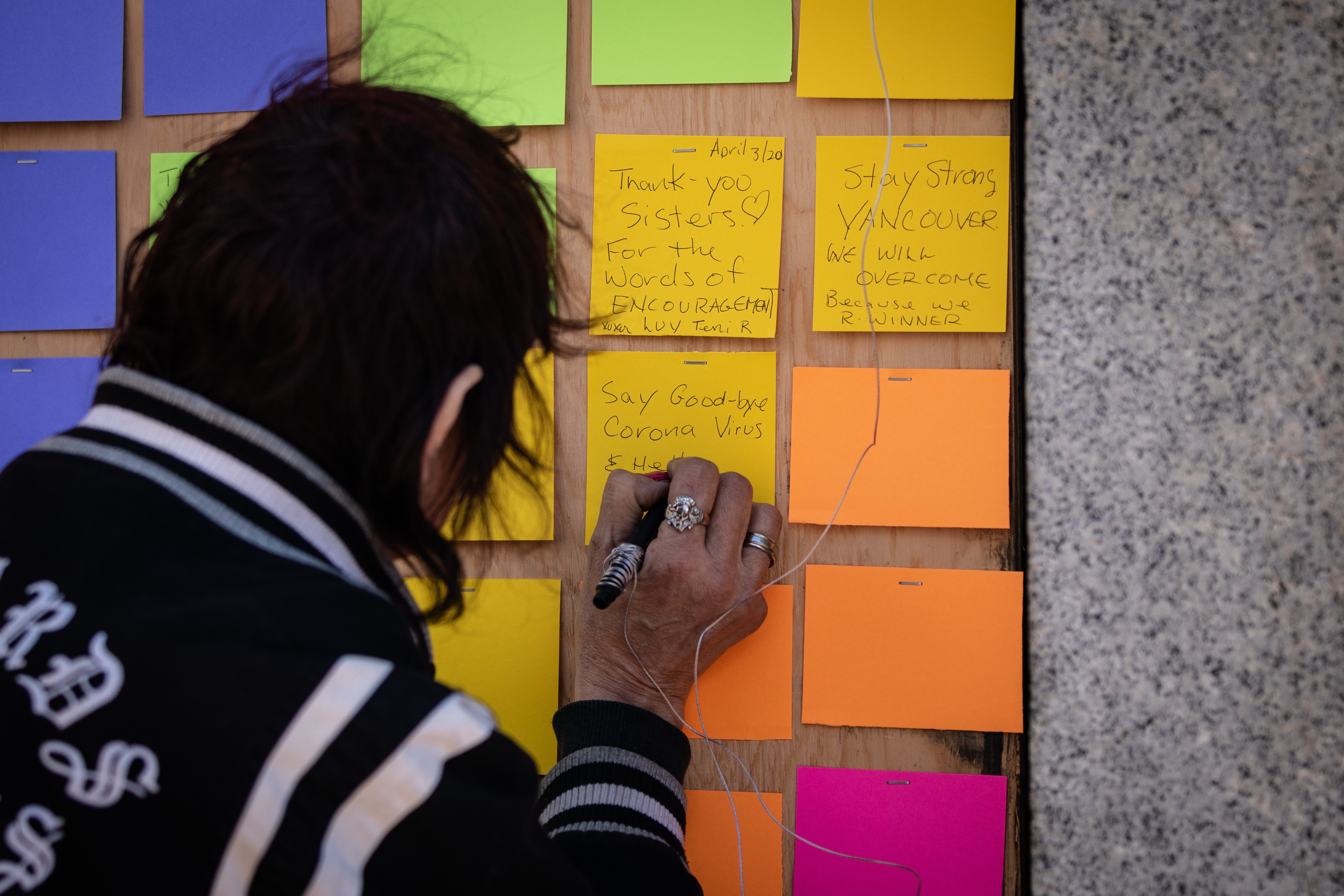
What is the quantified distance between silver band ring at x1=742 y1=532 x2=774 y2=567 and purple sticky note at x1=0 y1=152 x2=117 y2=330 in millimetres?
736

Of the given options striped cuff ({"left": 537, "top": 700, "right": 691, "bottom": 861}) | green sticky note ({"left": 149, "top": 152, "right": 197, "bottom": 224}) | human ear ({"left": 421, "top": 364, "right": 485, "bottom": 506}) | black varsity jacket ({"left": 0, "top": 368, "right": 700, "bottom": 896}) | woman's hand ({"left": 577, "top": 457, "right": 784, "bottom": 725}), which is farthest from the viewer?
green sticky note ({"left": 149, "top": 152, "right": 197, "bottom": 224})

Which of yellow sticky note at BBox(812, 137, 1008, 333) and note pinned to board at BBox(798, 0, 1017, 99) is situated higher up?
note pinned to board at BBox(798, 0, 1017, 99)

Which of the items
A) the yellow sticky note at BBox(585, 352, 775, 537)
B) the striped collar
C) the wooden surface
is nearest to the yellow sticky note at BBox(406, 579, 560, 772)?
the wooden surface

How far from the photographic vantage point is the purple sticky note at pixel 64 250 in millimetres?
829

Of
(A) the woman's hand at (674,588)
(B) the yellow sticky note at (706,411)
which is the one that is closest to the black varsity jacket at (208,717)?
(A) the woman's hand at (674,588)

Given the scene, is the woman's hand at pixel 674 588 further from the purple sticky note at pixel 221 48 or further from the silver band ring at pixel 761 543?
the purple sticky note at pixel 221 48

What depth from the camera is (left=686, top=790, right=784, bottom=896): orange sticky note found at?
0.78 m

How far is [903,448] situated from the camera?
78cm

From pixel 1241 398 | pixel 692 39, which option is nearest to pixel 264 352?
pixel 692 39

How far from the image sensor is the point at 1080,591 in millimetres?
759

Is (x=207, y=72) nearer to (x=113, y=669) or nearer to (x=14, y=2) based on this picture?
(x=14, y=2)

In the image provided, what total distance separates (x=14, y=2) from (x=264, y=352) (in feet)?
2.55

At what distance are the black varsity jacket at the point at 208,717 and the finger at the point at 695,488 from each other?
Answer: 332mm

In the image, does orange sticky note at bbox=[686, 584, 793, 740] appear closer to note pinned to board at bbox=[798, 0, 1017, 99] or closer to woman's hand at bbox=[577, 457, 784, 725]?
woman's hand at bbox=[577, 457, 784, 725]
